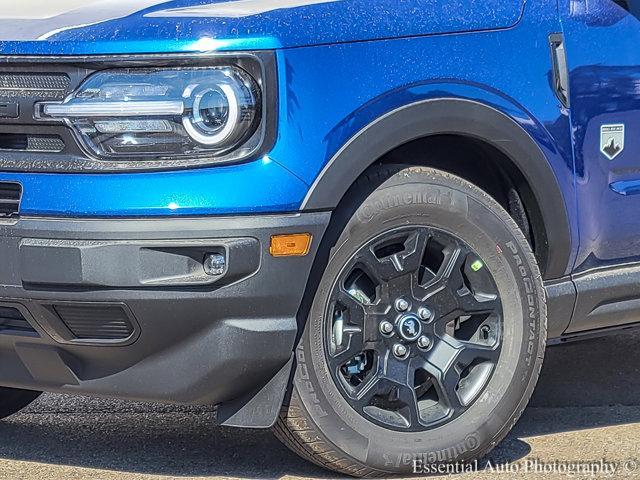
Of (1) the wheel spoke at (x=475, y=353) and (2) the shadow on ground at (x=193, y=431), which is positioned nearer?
(1) the wheel spoke at (x=475, y=353)

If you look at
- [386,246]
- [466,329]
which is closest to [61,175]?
[386,246]

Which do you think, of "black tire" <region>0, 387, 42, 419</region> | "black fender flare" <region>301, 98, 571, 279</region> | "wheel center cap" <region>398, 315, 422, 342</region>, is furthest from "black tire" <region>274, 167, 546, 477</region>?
"black tire" <region>0, 387, 42, 419</region>

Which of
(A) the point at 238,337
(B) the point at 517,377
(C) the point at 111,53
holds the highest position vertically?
(C) the point at 111,53

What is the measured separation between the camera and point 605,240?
410cm

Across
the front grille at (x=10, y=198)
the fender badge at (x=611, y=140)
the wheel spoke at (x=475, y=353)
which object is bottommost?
the wheel spoke at (x=475, y=353)

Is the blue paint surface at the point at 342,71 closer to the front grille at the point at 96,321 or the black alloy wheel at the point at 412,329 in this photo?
the front grille at the point at 96,321

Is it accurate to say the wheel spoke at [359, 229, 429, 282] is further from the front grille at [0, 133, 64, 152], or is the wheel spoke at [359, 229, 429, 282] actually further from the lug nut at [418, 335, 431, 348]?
the front grille at [0, 133, 64, 152]

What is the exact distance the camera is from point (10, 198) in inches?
135

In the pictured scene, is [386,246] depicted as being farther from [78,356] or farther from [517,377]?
[78,356]

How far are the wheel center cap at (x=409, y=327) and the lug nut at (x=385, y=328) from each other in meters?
0.03

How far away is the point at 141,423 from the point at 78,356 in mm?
1039

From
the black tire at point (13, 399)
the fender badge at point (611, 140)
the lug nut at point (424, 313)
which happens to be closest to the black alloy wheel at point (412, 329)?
the lug nut at point (424, 313)

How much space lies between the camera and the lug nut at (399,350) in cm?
373

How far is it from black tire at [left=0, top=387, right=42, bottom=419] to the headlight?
4.65ft
